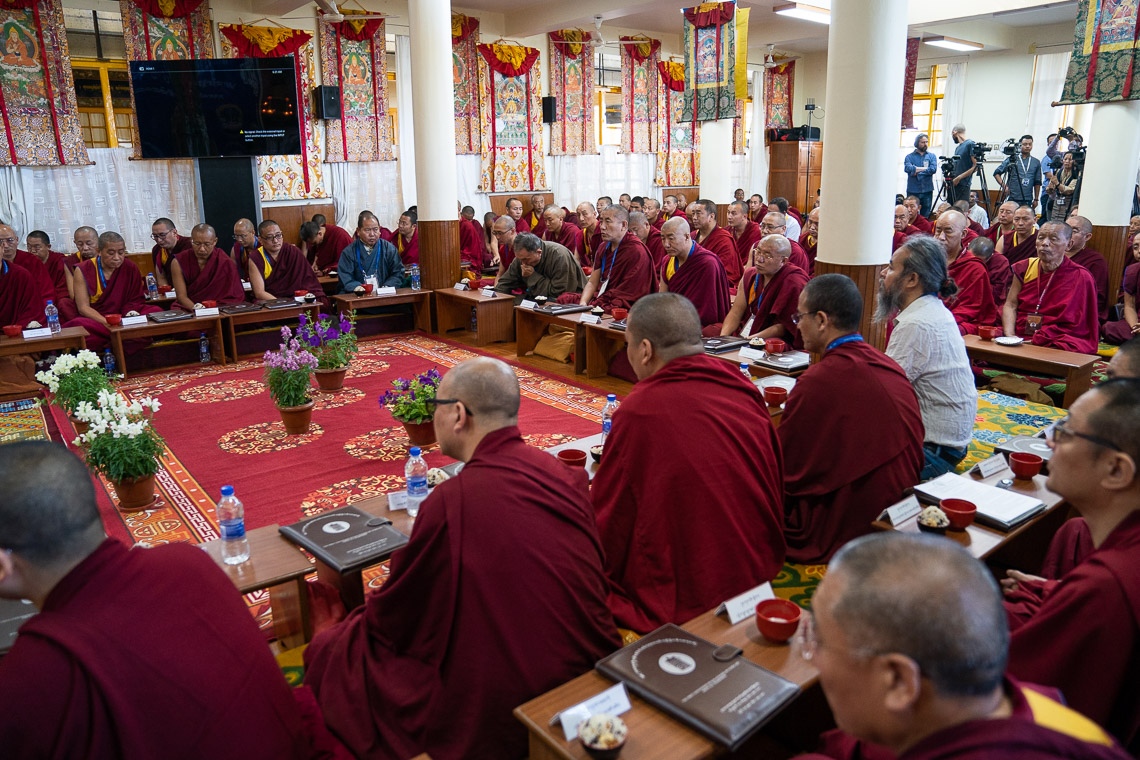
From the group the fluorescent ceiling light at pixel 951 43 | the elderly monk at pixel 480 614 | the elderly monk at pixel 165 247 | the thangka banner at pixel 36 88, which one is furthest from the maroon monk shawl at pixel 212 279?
the fluorescent ceiling light at pixel 951 43

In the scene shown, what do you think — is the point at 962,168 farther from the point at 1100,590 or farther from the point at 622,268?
the point at 1100,590

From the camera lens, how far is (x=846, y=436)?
10.0 feet

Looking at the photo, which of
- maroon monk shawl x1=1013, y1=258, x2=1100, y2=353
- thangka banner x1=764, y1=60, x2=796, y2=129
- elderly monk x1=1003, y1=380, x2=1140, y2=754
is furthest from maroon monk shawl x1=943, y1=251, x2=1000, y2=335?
thangka banner x1=764, y1=60, x2=796, y2=129

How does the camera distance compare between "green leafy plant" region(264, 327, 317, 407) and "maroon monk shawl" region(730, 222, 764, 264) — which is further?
"maroon monk shawl" region(730, 222, 764, 264)

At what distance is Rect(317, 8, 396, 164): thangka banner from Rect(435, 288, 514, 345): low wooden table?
3560 mm

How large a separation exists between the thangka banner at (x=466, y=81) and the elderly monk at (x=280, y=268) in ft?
13.6

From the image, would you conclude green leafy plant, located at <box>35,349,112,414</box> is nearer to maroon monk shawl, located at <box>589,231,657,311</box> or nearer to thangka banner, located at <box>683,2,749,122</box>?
maroon monk shawl, located at <box>589,231,657,311</box>

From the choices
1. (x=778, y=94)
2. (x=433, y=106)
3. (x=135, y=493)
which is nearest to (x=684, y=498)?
(x=135, y=493)

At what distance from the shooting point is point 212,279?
25.4 feet

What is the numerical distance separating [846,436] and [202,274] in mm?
6717

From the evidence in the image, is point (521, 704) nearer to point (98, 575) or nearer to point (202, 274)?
point (98, 575)

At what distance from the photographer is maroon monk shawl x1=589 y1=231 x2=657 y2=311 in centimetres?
712

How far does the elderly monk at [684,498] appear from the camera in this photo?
8.45 ft

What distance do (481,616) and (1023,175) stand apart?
41.3 feet
